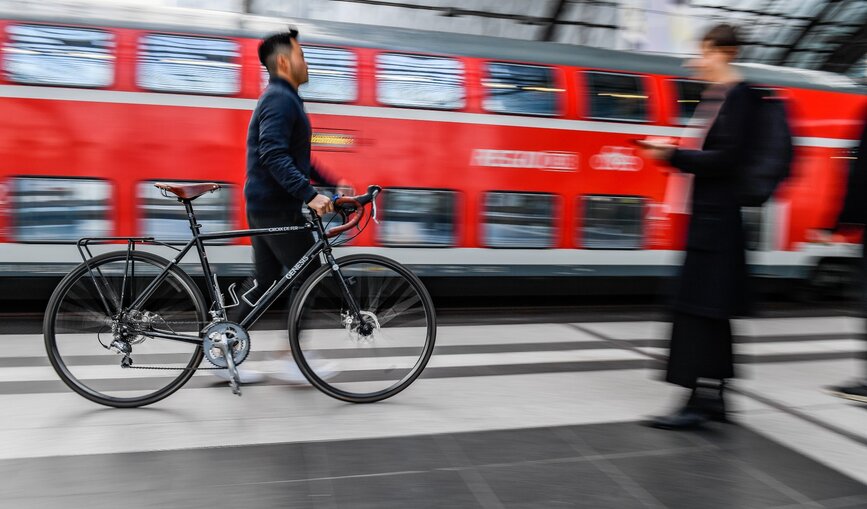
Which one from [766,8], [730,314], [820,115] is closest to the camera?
[730,314]

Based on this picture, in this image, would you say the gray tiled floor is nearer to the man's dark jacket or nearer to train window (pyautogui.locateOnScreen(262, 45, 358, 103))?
the man's dark jacket

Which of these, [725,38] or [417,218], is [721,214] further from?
[417,218]

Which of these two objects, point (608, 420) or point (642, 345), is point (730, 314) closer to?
point (608, 420)

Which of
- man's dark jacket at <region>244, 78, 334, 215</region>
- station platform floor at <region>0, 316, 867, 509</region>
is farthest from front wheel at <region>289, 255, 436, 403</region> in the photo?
man's dark jacket at <region>244, 78, 334, 215</region>

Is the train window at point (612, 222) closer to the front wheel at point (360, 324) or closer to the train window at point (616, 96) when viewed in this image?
the train window at point (616, 96)

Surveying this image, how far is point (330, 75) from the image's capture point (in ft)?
21.1

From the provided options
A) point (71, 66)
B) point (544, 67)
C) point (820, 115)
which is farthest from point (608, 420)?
point (820, 115)

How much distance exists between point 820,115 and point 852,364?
13.9ft

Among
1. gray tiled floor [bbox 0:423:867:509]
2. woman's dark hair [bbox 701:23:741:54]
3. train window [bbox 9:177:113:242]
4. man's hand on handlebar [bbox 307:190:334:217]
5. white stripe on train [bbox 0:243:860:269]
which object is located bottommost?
gray tiled floor [bbox 0:423:867:509]

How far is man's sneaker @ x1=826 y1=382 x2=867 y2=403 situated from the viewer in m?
3.78

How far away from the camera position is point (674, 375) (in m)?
3.23

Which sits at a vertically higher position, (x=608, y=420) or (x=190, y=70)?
(x=190, y=70)

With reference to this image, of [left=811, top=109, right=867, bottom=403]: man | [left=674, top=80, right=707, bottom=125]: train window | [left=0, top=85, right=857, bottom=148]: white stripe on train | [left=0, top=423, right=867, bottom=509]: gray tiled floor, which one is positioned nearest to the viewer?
[left=0, top=423, right=867, bottom=509]: gray tiled floor

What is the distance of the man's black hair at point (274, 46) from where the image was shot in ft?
11.4
